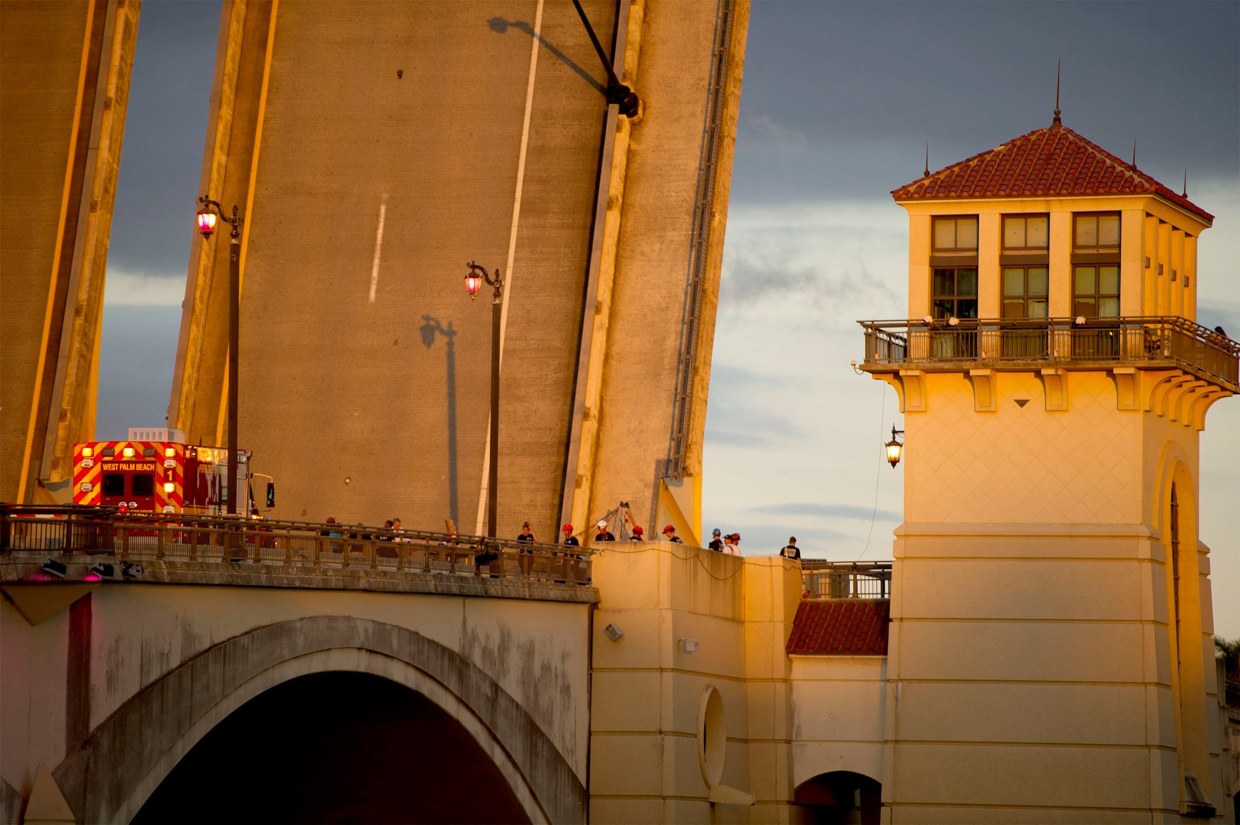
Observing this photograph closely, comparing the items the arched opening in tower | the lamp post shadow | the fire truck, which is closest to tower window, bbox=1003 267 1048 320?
the arched opening in tower

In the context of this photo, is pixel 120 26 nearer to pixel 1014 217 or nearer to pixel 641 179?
pixel 641 179

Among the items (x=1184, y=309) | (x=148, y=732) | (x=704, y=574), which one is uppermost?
(x=1184, y=309)

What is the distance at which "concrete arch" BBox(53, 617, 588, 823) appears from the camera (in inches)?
778

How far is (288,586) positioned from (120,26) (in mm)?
15393

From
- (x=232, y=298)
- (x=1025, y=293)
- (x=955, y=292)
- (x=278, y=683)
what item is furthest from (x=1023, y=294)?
(x=278, y=683)

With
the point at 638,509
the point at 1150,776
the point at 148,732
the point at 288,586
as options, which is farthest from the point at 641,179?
the point at 148,732

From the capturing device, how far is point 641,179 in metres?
36.5

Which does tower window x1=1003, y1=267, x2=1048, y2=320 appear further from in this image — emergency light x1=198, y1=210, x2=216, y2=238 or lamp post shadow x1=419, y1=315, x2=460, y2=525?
emergency light x1=198, y1=210, x2=216, y2=238

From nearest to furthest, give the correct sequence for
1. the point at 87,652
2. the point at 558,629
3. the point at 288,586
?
the point at 87,652 → the point at 288,586 → the point at 558,629

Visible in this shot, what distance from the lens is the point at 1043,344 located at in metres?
31.3

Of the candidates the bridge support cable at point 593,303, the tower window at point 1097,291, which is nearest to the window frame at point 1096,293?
the tower window at point 1097,291

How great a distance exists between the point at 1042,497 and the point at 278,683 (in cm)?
1146

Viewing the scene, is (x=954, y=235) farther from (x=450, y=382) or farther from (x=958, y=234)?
(x=450, y=382)

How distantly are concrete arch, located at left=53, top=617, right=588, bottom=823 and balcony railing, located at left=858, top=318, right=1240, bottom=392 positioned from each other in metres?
6.60
